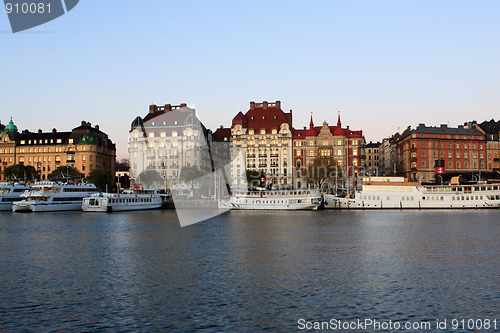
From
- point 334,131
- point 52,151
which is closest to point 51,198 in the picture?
point 52,151

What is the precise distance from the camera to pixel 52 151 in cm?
18912

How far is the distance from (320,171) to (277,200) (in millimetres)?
44085

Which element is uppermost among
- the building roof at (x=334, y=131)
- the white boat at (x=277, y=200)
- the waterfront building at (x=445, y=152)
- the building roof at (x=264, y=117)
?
the building roof at (x=264, y=117)

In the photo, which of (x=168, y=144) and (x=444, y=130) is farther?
(x=168, y=144)

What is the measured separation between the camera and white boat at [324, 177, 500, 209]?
106062 millimetres

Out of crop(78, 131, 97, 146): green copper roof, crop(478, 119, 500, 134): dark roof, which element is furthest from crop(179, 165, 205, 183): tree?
crop(478, 119, 500, 134): dark roof

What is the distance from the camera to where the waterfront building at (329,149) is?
547 ft

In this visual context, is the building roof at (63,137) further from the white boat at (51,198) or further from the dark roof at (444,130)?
the dark roof at (444,130)

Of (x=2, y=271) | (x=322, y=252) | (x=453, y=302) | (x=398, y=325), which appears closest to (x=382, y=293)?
(x=453, y=302)

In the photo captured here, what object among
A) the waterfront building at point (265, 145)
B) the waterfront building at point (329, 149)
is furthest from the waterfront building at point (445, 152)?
the waterfront building at point (265, 145)

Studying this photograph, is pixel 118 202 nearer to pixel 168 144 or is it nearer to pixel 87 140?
pixel 168 144

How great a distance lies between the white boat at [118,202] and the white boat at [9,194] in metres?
21.2

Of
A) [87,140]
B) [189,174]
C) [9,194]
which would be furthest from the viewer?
[87,140]

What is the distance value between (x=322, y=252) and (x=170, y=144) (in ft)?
434
